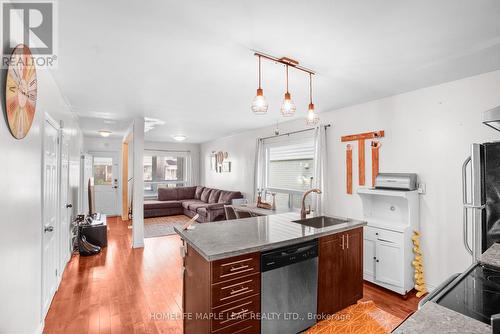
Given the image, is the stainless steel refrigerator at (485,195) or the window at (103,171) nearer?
the stainless steel refrigerator at (485,195)

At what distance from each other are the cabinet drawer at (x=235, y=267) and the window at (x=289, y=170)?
298 centimetres

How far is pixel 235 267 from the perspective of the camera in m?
1.74

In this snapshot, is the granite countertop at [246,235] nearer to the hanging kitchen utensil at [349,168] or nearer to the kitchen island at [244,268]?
the kitchen island at [244,268]

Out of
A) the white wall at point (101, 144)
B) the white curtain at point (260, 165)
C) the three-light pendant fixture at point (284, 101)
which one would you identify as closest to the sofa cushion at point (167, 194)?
the white wall at point (101, 144)

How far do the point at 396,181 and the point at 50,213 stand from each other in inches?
160

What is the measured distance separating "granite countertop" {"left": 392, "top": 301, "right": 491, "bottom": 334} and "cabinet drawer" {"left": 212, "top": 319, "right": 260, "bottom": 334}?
128cm

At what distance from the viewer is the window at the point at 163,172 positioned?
349 inches

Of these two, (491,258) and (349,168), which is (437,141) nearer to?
(349,168)

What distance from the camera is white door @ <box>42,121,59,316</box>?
2.36 m

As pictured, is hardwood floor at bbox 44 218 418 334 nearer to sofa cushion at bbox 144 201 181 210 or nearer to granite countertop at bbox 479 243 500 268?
granite countertop at bbox 479 243 500 268

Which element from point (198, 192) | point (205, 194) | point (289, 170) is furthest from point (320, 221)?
point (198, 192)

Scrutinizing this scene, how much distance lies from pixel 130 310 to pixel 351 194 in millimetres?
3299

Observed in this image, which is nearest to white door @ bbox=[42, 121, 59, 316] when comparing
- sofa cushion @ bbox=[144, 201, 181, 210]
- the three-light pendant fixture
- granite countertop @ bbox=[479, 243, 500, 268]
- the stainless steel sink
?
the three-light pendant fixture

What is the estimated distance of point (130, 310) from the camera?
102 inches
